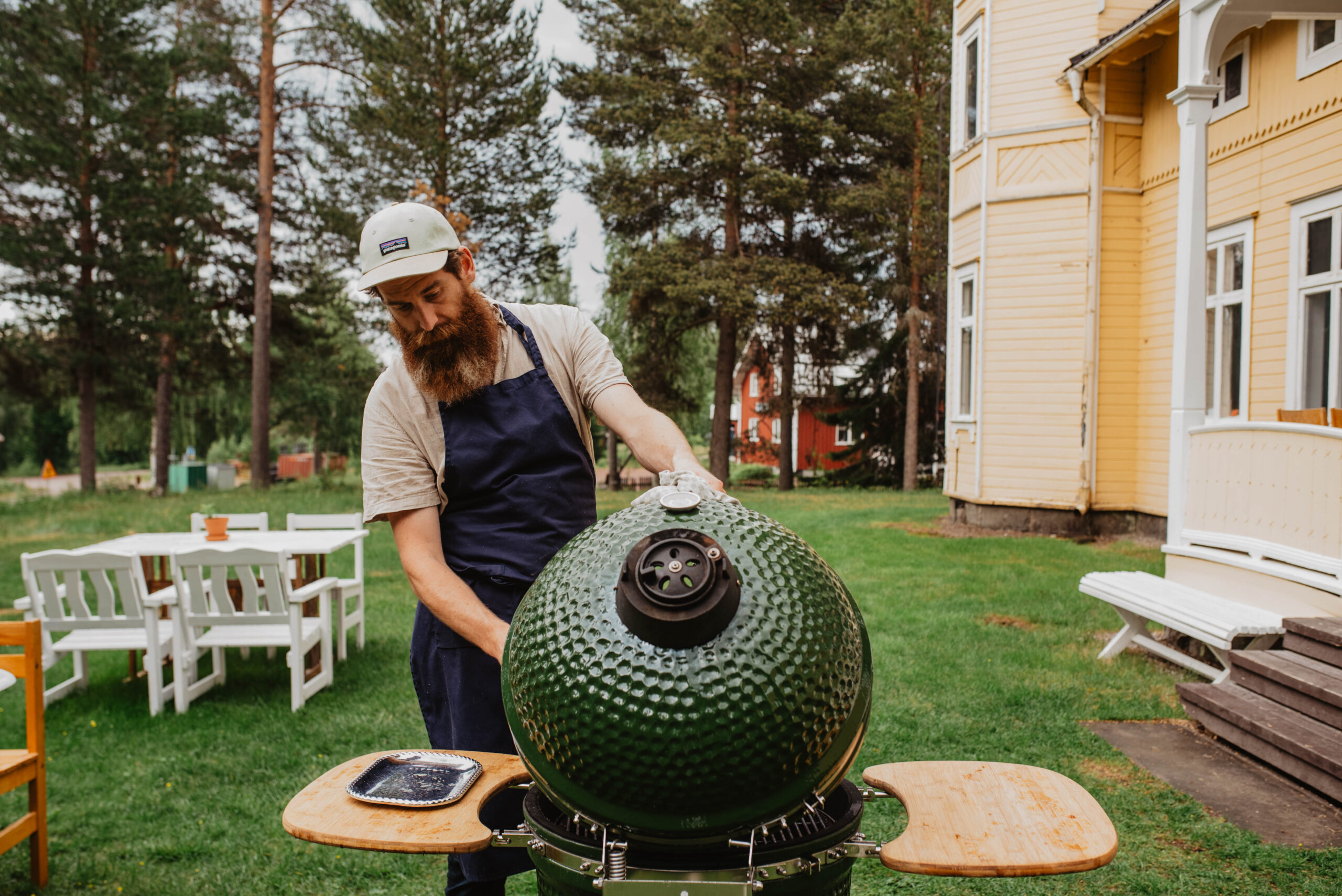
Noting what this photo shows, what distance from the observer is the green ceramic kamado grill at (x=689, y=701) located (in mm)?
1107

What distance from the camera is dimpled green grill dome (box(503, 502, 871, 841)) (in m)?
1.11

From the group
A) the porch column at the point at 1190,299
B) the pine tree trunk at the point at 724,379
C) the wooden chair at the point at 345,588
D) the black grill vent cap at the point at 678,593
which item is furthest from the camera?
the pine tree trunk at the point at 724,379

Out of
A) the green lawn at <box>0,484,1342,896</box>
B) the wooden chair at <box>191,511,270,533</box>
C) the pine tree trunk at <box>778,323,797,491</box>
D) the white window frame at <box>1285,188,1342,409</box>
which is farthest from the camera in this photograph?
the pine tree trunk at <box>778,323,797,491</box>

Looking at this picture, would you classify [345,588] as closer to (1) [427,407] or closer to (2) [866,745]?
(2) [866,745]

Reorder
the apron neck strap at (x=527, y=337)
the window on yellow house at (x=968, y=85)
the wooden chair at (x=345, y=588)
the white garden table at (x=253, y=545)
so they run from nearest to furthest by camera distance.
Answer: the apron neck strap at (x=527, y=337) → the white garden table at (x=253, y=545) → the wooden chair at (x=345, y=588) → the window on yellow house at (x=968, y=85)

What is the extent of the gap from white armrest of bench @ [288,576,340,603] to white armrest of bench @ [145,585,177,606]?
0.70 meters

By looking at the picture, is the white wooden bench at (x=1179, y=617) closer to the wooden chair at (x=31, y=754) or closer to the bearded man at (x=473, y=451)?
the bearded man at (x=473, y=451)

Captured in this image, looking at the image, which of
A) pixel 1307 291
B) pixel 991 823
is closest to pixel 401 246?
pixel 991 823

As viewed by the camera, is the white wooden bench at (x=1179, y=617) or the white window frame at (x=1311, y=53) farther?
the white window frame at (x=1311, y=53)

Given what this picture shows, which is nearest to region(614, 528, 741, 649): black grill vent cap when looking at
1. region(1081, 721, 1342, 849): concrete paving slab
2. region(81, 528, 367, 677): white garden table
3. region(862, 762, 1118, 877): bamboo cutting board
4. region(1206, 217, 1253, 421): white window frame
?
region(862, 762, 1118, 877): bamboo cutting board

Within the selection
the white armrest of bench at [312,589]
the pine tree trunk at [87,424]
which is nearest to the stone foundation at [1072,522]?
the white armrest of bench at [312,589]

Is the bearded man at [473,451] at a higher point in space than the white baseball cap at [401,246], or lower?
lower

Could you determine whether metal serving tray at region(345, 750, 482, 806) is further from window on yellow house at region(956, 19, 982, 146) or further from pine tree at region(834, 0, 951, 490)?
pine tree at region(834, 0, 951, 490)

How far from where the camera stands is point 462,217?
11555mm
